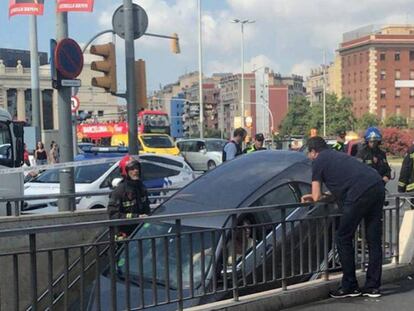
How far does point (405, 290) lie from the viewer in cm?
675

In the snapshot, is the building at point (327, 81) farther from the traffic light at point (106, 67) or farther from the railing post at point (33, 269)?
the railing post at point (33, 269)

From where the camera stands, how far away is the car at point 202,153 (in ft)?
110

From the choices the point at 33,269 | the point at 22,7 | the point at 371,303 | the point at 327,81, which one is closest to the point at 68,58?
the point at 33,269

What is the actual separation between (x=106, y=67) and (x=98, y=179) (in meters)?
4.19

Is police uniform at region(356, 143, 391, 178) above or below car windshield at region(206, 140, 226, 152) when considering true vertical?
above

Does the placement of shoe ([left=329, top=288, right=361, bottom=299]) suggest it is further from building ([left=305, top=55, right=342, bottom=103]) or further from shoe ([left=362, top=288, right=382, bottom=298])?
building ([left=305, top=55, right=342, bottom=103])

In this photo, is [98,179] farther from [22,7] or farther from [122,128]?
[122,128]

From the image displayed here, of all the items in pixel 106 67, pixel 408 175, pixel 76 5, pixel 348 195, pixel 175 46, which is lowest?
pixel 408 175

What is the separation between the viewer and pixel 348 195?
20.2 feet

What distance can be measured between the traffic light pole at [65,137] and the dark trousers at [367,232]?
16.6ft

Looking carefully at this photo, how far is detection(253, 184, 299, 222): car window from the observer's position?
21.1ft

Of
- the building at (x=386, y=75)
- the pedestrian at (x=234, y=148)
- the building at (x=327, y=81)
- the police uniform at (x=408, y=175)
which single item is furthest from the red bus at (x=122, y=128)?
the building at (x=386, y=75)

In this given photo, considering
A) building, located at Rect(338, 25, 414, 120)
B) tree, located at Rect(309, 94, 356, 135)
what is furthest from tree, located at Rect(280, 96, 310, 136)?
building, located at Rect(338, 25, 414, 120)

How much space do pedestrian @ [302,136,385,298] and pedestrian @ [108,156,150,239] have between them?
2.20 metres
